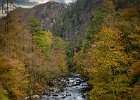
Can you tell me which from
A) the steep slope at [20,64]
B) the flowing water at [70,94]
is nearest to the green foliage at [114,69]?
the steep slope at [20,64]

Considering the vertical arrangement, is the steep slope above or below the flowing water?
above

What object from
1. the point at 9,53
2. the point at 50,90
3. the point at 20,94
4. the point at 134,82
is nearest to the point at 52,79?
the point at 50,90

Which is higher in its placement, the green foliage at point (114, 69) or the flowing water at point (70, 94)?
the green foliage at point (114, 69)

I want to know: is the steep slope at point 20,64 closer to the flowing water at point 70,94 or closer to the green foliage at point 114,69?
the flowing water at point 70,94

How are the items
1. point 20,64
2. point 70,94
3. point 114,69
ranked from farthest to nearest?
point 70,94 < point 20,64 < point 114,69

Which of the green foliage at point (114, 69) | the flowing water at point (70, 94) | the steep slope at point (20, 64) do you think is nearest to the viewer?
the green foliage at point (114, 69)

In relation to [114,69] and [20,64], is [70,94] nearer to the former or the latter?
[20,64]

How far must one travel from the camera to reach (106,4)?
94625mm

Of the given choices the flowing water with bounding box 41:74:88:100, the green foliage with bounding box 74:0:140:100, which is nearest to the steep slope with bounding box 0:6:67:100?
the flowing water with bounding box 41:74:88:100

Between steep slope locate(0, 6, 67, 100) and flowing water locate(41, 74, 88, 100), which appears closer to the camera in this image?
steep slope locate(0, 6, 67, 100)

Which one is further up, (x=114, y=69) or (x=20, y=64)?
(x=114, y=69)

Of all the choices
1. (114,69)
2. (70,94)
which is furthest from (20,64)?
(114,69)

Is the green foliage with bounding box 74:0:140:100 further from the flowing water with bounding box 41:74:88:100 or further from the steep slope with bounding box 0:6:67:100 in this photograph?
the flowing water with bounding box 41:74:88:100

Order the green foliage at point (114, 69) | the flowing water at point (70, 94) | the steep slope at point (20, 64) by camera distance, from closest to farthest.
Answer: the green foliage at point (114, 69) < the steep slope at point (20, 64) < the flowing water at point (70, 94)
